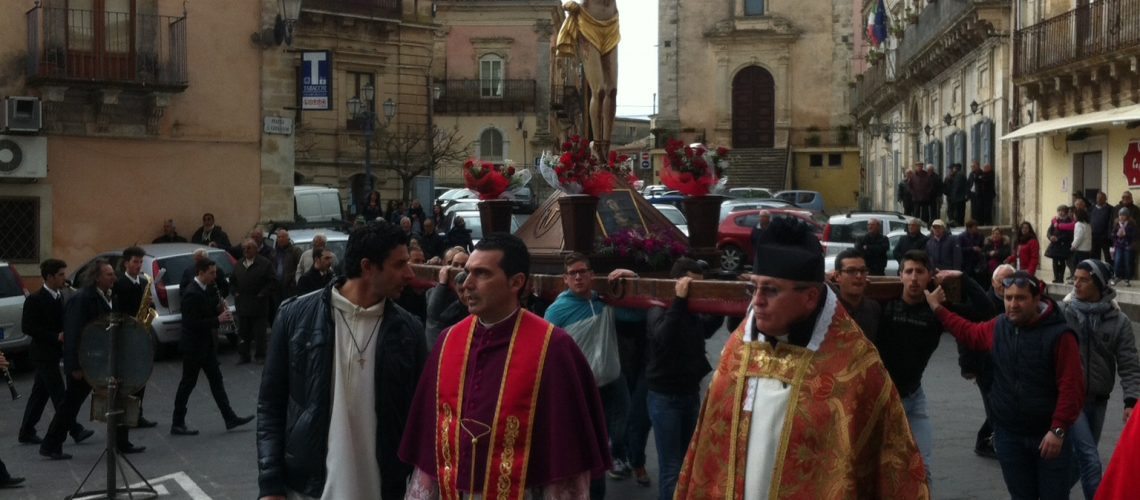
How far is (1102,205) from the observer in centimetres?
2427

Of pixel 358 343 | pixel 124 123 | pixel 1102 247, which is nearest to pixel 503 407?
pixel 358 343

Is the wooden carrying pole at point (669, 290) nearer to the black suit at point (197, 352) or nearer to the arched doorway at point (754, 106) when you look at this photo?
the black suit at point (197, 352)

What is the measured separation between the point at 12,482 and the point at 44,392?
2.00 m

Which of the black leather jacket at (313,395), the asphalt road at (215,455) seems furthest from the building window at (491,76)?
the black leather jacket at (313,395)

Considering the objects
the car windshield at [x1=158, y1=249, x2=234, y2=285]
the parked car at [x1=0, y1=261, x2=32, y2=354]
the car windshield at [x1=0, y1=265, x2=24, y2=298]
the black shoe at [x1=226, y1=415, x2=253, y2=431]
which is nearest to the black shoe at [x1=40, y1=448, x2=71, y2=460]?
the black shoe at [x1=226, y1=415, x2=253, y2=431]

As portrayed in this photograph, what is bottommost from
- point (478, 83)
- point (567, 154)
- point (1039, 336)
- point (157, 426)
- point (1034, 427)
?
point (157, 426)

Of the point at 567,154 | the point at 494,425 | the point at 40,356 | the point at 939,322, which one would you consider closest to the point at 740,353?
the point at 494,425

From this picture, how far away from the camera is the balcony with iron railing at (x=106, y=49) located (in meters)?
22.9

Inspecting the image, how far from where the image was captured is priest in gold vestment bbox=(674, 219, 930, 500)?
439 cm

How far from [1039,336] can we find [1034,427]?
1.46 feet

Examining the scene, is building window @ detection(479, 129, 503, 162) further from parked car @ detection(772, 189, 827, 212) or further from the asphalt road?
the asphalt road

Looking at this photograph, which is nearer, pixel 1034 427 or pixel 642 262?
pixel 1034 427

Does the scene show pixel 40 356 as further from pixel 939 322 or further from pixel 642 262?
pixel 939 322

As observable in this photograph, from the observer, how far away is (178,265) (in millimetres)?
18781
